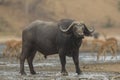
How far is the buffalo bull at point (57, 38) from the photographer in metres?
20.1

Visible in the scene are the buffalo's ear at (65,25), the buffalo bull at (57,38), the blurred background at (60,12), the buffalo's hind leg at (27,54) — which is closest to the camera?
the buffalo bull at (57,38)

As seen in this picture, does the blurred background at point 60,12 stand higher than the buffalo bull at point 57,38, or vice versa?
the buffalo bull at point 57,38

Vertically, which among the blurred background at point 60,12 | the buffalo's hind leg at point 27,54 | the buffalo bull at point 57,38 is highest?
the buffalo bull at point 57,38

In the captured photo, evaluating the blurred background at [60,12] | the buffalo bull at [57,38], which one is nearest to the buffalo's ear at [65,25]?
the buffalo bull at [57,38]

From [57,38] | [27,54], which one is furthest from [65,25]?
[27,54]

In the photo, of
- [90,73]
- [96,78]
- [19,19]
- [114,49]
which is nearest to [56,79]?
[96,78]

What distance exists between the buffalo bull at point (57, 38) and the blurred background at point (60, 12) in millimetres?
49112

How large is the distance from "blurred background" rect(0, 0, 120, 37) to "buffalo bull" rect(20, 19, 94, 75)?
1934 inches

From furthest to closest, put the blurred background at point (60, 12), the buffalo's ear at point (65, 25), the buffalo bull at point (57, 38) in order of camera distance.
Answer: the blurred background at point (60, 12) < the buffalo's ear at point (65, 25) < the buffalo bull at point (57, 38)

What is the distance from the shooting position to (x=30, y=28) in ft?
69.7

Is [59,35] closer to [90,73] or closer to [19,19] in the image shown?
[90,73]

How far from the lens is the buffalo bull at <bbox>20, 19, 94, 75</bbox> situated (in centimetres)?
2012

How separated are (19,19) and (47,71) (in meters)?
54.4

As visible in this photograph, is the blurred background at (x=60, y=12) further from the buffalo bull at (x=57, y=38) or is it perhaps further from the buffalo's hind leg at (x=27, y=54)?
the buffalo bull at (x=57, y=38)
